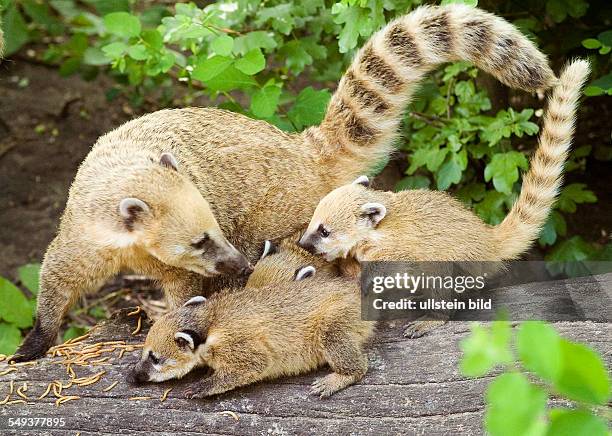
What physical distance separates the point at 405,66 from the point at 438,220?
3.59ft

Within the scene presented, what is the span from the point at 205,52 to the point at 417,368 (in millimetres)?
3203

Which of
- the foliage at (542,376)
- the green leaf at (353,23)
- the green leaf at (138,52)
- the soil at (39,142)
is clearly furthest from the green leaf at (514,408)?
the soil at (39,142)

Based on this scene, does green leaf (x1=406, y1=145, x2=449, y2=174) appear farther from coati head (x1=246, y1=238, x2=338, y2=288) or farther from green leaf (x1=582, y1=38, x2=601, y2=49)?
coati head (x1=246, y1=238, x2=338, y2=288)

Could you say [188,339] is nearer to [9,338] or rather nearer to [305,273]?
[305,273]

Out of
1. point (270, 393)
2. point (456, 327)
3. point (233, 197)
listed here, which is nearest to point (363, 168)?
point (233, 197)

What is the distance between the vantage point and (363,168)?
5352 millimetres

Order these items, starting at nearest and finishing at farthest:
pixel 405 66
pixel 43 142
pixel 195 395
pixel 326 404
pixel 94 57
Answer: pixel 326 404
pixel 195 395
pixel 405 66
pixel 94 57
pixel 43 142

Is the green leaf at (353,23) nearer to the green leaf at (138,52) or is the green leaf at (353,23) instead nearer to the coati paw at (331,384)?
the green leaf at (138,52)

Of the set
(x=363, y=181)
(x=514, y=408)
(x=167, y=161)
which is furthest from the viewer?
(x=363, y=181)

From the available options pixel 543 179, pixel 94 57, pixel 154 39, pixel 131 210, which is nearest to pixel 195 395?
pixel 131 210

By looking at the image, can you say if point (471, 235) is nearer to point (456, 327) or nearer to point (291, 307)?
point (456, 327)

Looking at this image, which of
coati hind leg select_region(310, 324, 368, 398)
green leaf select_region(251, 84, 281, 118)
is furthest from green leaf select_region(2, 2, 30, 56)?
coati hind leg select_region(310, 324, 368, 398)

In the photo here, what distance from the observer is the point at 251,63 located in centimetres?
530

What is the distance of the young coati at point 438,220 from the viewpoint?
179 inches
